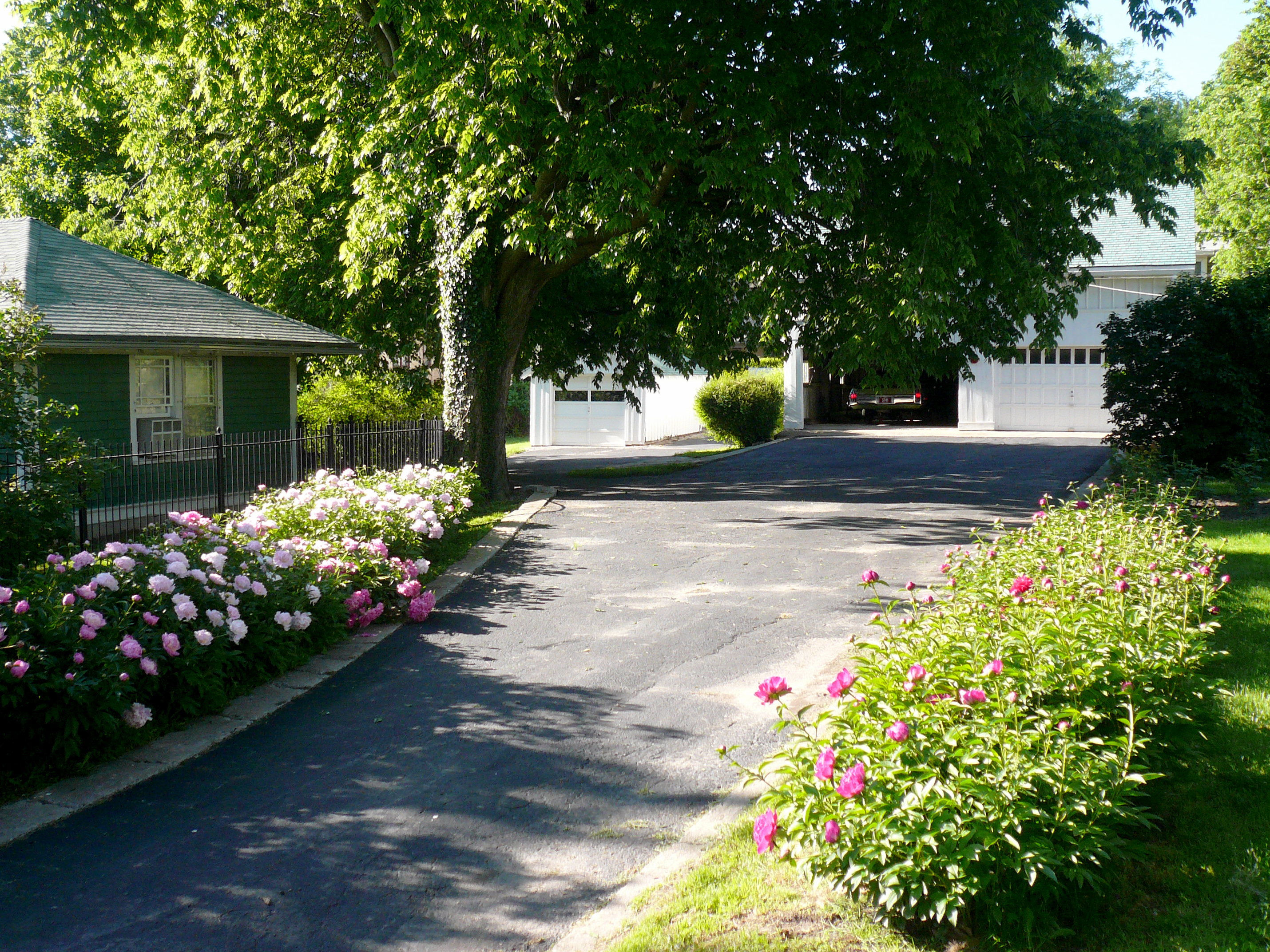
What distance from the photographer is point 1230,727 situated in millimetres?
5098

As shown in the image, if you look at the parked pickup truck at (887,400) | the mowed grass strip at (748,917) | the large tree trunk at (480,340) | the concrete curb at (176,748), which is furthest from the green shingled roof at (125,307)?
the parked pickup truck at (887,400)

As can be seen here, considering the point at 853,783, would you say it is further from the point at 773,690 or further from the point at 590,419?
the point at 590,419

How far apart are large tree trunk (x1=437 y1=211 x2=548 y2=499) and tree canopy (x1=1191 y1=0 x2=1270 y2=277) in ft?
70.0

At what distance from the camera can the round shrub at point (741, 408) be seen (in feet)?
94.4

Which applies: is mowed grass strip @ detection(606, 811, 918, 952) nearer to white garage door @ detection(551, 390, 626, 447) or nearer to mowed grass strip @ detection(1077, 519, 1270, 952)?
mowed grass strip @ detection(1077, 519, 1270, 952)

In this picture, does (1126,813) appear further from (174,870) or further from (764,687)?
(174,870)

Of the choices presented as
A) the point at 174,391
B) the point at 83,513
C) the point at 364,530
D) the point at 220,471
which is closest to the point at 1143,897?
the point at 364,530

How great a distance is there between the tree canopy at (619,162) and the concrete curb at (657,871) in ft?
28.8

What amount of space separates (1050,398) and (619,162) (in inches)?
853

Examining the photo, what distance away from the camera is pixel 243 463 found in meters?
13.8

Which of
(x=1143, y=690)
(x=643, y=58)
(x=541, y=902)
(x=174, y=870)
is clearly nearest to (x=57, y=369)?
(x=643, y=58)

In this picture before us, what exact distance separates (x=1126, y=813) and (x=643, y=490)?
14.2 meters

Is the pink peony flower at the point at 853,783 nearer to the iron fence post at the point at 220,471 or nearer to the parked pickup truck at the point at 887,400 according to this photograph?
the iron fence post at the point at 220,471

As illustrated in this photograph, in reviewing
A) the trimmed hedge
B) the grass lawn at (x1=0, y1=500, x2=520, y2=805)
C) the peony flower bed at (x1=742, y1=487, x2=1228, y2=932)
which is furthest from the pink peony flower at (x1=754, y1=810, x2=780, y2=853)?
the trimmed hedge
